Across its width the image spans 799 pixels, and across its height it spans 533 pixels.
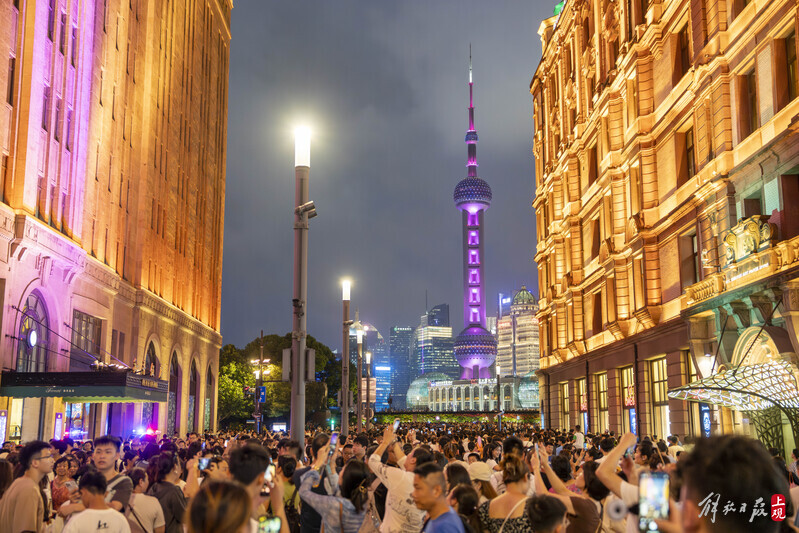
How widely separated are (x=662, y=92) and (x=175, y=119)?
118ft

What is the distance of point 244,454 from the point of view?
565 centimetres

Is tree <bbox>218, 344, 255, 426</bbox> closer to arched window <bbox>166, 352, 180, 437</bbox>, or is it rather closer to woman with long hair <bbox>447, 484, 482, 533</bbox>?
arched window <bbox>166, 352, 180, 437</bbox>

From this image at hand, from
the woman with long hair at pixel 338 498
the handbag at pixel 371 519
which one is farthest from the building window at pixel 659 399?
the woman with long hair at pixel 338 498

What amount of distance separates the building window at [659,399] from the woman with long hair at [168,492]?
1165 inches

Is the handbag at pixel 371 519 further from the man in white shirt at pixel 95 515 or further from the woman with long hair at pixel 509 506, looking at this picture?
the man in white shirt at pixel 95 515

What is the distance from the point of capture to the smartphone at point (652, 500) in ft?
12.3

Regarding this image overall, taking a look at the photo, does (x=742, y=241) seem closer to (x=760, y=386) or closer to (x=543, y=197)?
(x=760, y=386)

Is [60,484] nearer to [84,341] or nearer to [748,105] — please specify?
[748,105]

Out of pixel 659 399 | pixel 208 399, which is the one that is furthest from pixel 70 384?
pixel 208 399

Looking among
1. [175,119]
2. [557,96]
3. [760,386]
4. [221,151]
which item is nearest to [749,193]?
[760,386]

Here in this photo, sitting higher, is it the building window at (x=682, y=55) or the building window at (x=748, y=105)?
the building window at (x=682, y=55)

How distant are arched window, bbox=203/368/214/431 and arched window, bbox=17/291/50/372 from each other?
33985mm

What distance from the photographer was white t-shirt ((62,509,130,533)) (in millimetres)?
6923

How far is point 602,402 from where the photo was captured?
46.6 metres
